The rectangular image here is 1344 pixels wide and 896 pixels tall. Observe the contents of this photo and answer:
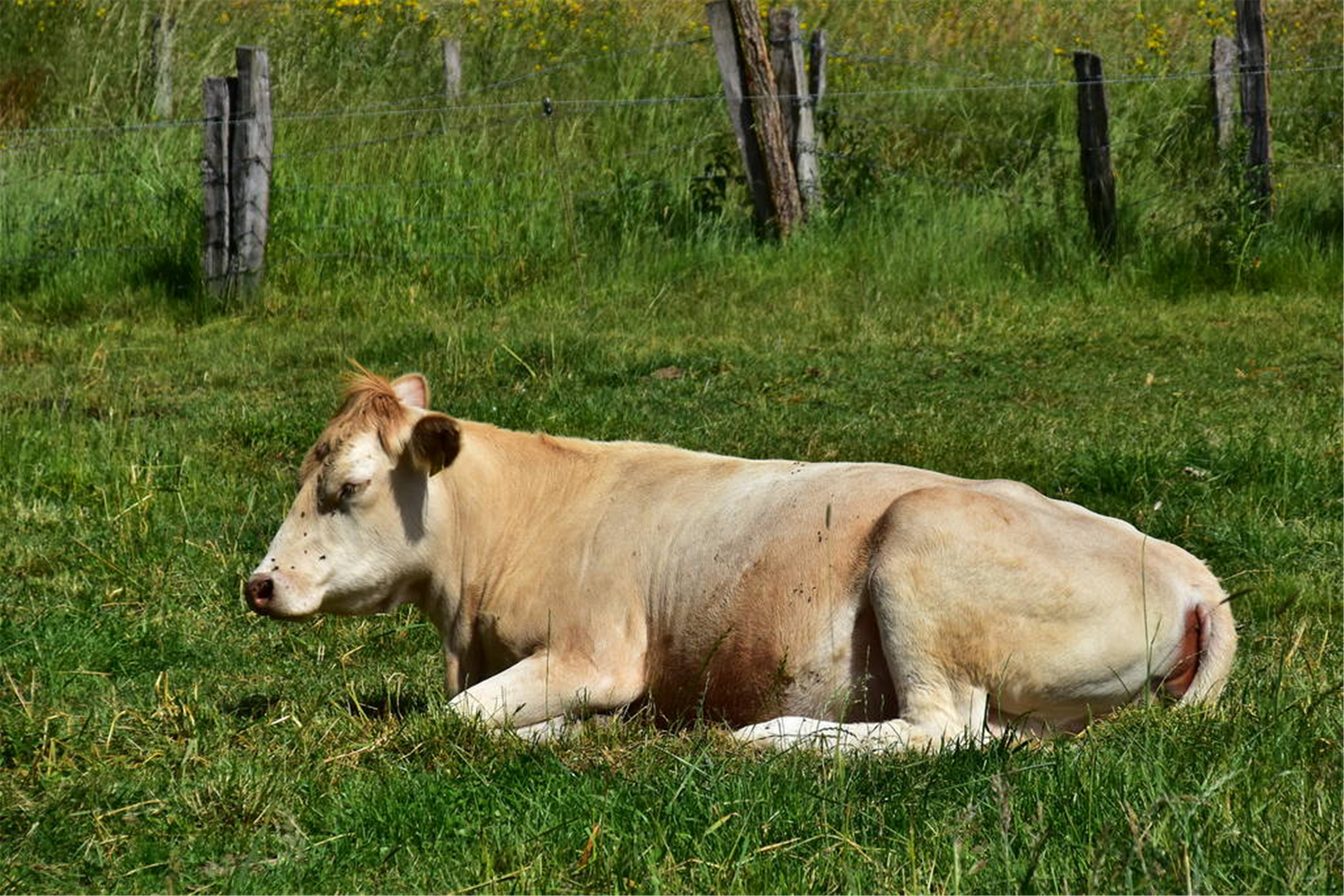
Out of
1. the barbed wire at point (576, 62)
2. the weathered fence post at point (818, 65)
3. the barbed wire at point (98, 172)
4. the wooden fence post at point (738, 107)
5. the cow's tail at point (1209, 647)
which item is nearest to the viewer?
the cow's tail at point (1209, 647)

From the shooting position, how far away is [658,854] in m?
3.18

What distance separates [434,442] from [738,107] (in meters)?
7.86

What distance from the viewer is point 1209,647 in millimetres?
4344

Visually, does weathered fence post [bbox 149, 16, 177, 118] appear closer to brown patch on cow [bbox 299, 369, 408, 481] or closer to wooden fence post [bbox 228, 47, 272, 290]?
wooden fence post [bbox 228, 47, 272, 290]

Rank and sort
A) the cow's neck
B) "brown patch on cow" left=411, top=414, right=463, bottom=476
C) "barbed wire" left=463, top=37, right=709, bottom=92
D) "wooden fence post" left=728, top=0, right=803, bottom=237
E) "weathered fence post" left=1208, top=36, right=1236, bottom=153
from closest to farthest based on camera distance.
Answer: "brown patch on cow" left=411, top=414, right=463, bottom=476 → the cow's neck → "wooden fence post" left=728, top=0, right=803, bottom=237 → "weathered fence post" left=1208, top=36, right=1236, bottom=153 → "barbed wire" left=463, top=37, right=709, bottom=92

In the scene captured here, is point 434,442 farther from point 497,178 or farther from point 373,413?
point 497,178

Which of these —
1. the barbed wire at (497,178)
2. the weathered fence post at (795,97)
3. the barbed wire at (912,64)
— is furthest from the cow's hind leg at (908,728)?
the barbed wire at (912,64)

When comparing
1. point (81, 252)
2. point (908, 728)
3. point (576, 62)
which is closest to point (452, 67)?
point (576, 62)

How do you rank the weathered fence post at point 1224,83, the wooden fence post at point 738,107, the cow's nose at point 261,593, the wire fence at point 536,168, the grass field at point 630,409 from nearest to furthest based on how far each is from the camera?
the grass field at point 630,409 → the cow's nose at point 261,593 → the wooden fence post at point 738,107 → the wire fence at point 536,168 → the weathered fence post at point 1224,83

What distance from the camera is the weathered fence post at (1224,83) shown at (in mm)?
12625

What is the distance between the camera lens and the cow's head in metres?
4.92

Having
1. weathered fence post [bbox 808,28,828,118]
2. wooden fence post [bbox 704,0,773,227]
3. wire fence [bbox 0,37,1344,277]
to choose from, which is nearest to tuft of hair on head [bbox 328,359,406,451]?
wire fence [bbox 0,37,1344,277]

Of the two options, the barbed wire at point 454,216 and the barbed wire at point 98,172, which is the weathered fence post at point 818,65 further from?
the barbed wire at point 98,172

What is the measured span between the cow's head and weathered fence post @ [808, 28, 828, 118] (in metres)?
8.85
